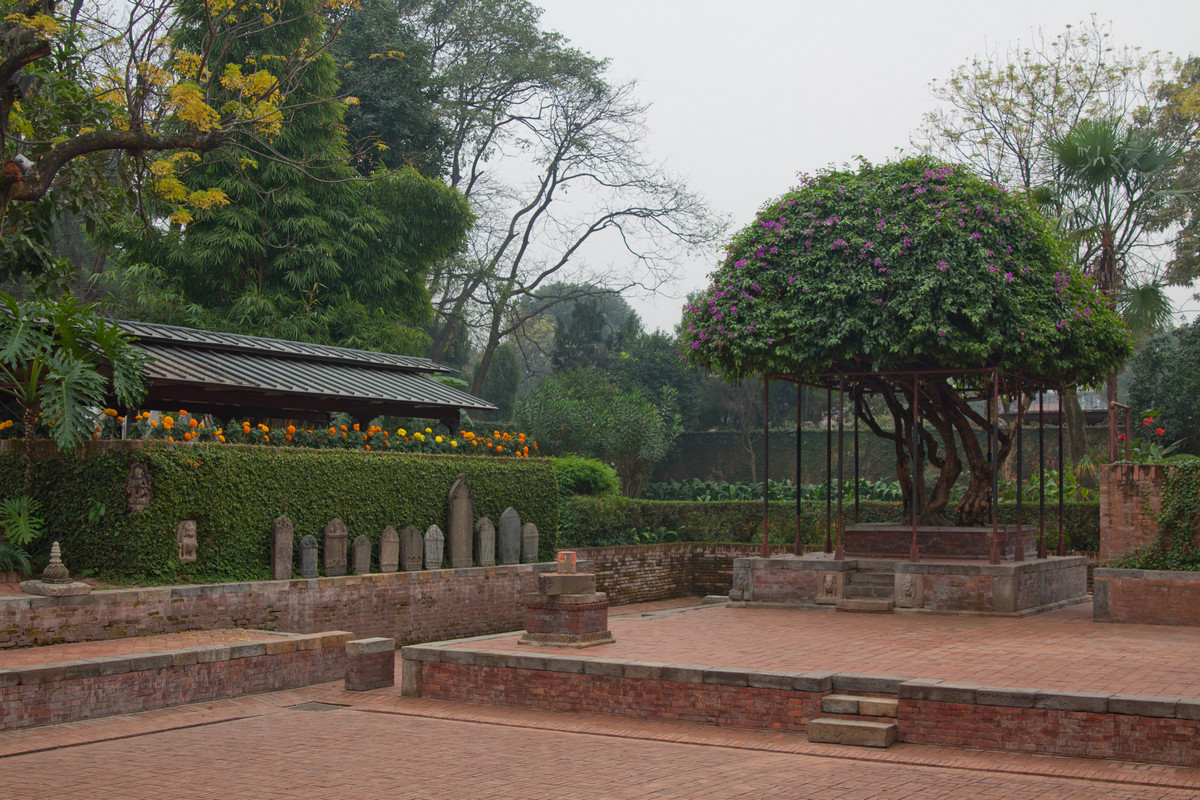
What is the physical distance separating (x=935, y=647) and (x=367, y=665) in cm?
561

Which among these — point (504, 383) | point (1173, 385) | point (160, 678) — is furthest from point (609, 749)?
point (504, 383)

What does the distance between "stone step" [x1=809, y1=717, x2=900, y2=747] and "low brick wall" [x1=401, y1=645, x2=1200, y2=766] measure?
19cm

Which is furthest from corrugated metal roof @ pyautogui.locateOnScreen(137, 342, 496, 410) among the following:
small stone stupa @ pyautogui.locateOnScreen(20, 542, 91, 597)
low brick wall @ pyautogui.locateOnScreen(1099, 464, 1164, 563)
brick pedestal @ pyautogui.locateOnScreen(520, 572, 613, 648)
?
low brick wall @ pyautogui.locateOnScreen(1099, 464, 1164, 563)

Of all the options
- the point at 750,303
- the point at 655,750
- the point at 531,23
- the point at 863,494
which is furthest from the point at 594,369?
the point at 655,750

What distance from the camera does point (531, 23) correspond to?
3422cm

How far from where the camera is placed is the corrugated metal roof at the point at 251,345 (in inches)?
595

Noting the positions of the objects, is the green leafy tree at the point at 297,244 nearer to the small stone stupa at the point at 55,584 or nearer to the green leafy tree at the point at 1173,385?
the small stone stupa at the point at 55,584

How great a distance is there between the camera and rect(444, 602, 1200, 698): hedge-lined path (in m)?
8.48

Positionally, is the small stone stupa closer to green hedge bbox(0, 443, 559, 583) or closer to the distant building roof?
green hedge bbox(0, 443, 559, 583)

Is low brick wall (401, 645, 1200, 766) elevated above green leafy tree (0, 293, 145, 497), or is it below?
below

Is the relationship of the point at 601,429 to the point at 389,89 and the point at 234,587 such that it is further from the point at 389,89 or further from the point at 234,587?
the point at 234,587

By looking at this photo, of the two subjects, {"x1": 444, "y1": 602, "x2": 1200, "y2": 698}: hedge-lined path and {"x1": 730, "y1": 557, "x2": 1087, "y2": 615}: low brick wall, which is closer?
{"x1": 444, "y1": 602, "x2": 1200, "y2": 698}: hedge-lined path

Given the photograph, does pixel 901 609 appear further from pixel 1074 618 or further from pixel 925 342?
pixel 925 342

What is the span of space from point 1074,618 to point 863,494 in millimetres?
14614
